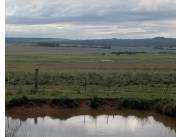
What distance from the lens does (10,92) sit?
1336 centimetres

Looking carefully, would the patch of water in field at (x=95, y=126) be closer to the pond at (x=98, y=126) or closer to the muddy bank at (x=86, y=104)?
the pond at (x=98, y=126)

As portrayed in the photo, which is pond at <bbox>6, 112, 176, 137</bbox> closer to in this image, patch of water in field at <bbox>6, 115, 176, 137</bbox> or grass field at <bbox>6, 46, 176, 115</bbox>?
patch of water in field at <bbox>6, 115, 176, 137</bbox>

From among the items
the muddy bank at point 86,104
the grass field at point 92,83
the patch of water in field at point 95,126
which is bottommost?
the patch of water in field at point 95,126

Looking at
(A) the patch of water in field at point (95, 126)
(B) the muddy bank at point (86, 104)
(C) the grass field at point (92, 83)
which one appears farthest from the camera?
(C) the grass field at point (92, 83)

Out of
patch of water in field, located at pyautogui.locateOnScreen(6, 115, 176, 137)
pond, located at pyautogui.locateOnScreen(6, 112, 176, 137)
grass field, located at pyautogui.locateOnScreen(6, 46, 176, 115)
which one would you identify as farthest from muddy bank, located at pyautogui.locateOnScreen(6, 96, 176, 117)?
patch of water in field, located at pyautogui.locateOnScreen(6, 115, 176, 137)

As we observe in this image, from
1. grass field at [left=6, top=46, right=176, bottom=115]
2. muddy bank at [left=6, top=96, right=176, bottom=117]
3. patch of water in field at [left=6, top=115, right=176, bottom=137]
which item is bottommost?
patch of water in field at [left=6, top=115, right=176, bottom=137]

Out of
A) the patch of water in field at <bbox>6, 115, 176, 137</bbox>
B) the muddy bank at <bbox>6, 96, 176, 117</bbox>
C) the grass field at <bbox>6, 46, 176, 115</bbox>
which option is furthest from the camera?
the grass field at <bbox>6, 46, 176, 115</bbox>

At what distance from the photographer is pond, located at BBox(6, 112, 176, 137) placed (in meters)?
8.79

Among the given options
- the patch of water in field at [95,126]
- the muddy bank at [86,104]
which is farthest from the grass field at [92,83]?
the patch of water in field at [95,126]

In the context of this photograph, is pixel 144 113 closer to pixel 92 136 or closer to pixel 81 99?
pixel 81 99

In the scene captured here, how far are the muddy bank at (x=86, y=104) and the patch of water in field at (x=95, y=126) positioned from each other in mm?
704

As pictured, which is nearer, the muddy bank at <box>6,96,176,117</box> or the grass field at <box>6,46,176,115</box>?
the muddy bank at <box>6,96,176,117</box>

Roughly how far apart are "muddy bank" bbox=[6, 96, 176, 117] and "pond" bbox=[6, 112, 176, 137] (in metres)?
0.57

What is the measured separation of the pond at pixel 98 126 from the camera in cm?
879
